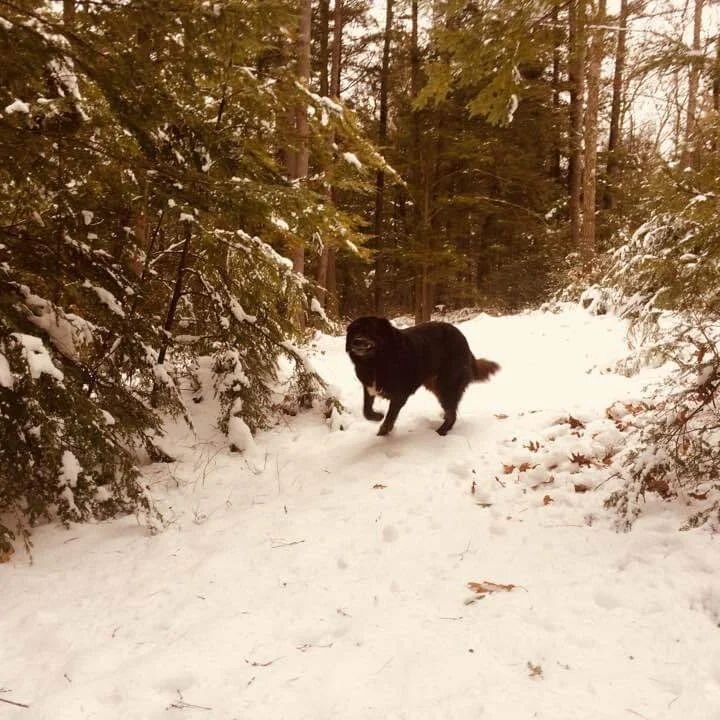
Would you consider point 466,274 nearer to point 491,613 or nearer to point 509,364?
point 509,364

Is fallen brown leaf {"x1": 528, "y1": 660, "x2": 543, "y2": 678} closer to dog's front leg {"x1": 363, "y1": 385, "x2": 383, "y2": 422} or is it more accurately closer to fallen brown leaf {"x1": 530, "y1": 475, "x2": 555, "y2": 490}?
fallen brown leaf {"x1": 530, "y1": 475, "x2": 555, "y2": 490}

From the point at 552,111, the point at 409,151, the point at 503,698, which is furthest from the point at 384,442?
the point at 552,111

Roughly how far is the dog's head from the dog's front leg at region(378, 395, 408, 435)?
22.3 inches

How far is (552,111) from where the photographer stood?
16.5 m

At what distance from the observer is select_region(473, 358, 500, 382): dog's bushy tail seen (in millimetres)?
6391

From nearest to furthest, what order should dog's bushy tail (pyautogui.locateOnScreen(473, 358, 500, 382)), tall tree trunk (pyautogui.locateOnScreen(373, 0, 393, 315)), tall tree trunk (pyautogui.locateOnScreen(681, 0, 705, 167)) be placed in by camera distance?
tall tree trunk (pyautogui.locateOnScreen(681, 0, 705, 167)), dog's bushy tail (pyautogui.locateOnScreen(473, 358, 500, 382)), tall tree trunk (pyautogui.locateOnScreen(373, 0, 393, 315))

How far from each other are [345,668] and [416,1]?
428 centimetres

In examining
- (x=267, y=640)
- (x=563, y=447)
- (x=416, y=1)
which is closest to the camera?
(x=267, y=640)

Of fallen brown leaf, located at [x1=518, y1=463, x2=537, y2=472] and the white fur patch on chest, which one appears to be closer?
fallen brown leaf, located at [x1=518, y1=463, x2=537, y2=472]

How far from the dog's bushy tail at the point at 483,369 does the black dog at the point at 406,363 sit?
0.28 ft

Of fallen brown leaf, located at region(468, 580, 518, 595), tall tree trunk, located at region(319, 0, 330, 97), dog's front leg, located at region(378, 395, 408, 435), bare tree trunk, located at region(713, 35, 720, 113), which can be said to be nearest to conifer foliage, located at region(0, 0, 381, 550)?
dog's front leg, located at region(378, 395, 408, 435)

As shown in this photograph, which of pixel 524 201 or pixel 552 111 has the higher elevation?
pixel 552 111

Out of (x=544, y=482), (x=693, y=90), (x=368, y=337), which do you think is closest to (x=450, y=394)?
(x=368, y=337)

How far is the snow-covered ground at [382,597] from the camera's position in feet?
8.11
